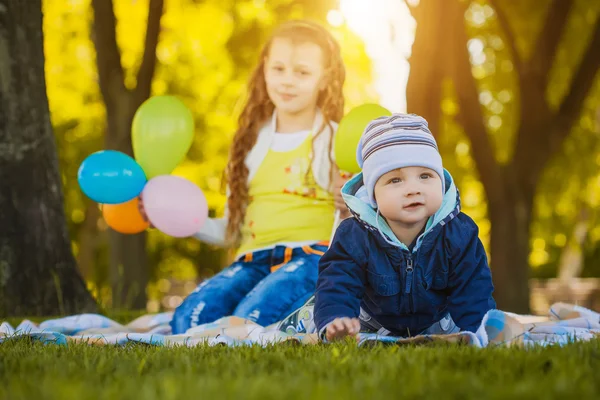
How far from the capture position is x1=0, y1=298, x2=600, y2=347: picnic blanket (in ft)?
9.83

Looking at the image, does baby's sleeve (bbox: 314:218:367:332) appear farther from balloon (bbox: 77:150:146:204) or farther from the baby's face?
balloon (bbox: 77:150:146:204)

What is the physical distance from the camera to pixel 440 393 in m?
1.83

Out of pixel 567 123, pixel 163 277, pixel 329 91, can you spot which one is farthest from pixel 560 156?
pixel 163 277

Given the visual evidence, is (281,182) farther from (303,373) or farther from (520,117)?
(520,117)

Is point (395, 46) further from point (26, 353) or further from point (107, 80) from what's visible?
point (26, 353)

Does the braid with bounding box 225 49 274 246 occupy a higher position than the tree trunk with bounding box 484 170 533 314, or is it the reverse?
the braid with bounding box 225 49 274 246

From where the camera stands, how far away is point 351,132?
166 inches

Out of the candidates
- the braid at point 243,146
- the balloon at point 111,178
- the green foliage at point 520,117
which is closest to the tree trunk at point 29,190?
the balloon at point 111,178

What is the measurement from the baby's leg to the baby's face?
1.62m

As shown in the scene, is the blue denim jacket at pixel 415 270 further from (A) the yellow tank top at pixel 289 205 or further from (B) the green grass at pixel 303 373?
(A) the yellow tank top at pixel 289 205

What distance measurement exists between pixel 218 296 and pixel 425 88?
4.16 meters

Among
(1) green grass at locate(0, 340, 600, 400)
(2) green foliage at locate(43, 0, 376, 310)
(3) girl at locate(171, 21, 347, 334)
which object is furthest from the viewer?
(2) green foliage at locate(43, 0, 376, 310)

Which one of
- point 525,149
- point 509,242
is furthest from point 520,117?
point 509,242

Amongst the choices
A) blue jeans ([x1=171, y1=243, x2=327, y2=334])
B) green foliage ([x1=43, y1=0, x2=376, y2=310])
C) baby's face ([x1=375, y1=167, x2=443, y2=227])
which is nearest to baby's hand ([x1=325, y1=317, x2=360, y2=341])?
baby's face ([x1=375, y1=167, x2=443, y2=227])
